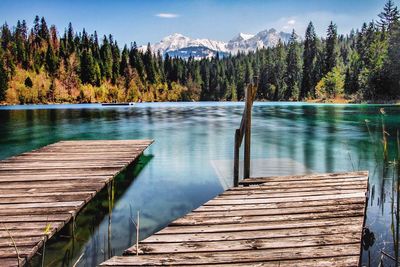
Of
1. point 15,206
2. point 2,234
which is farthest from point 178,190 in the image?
point 2,234

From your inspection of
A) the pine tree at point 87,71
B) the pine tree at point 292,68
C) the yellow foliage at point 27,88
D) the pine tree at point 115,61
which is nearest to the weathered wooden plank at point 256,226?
the yellow foliage at point 27,88

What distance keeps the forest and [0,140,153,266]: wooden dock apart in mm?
71131

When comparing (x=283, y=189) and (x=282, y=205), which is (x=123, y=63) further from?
(x=282, y=205)

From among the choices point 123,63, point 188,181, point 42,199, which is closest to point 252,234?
point 42,199

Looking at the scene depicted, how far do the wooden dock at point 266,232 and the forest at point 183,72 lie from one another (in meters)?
72.9

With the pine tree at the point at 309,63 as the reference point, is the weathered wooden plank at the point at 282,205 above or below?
below

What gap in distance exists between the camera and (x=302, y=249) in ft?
13.6

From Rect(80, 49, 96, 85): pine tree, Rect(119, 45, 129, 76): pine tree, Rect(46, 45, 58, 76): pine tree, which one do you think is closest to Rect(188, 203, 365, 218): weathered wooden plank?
Rect(80, 49, 96, 85): pine tree

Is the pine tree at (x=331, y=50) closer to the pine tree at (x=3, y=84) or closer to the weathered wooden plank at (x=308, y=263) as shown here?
the pine tree at (x=3, y=84)

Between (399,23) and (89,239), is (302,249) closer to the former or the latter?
(89,239)

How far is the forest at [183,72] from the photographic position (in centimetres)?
8276

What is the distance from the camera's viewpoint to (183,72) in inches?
6097

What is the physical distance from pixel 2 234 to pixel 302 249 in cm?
376

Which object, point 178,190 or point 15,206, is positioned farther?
point 178,190
